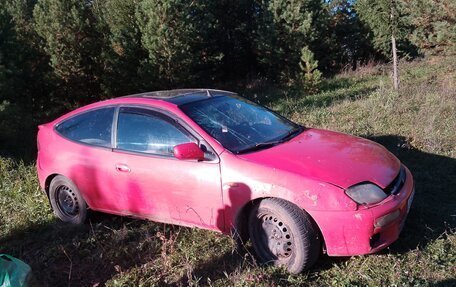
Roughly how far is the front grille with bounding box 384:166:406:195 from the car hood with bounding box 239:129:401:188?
5 cm

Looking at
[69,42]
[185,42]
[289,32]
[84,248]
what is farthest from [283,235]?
[289,32]

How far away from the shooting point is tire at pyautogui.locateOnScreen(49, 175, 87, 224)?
5.20 m

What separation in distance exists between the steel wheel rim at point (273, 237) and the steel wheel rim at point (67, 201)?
2.41 metres

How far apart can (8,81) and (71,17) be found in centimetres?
447

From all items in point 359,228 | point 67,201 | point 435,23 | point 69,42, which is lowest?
point 67,201

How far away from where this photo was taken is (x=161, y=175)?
4359 millimetres

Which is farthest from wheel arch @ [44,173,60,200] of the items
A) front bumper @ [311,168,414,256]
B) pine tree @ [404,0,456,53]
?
pine tree @ [404,0,456,53]

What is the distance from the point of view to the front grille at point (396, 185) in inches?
150

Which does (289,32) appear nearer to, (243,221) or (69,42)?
(69,42)

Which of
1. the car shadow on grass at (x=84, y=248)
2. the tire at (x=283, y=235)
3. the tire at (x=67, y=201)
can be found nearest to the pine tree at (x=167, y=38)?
the tire at (x=67, y=201)

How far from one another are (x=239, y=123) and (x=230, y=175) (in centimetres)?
80

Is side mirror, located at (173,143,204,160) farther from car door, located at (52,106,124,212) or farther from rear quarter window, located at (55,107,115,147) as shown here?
rear quarter window, located at (55,107,115,147)

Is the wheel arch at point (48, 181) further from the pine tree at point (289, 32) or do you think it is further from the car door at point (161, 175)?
the pine tree at point (289, 32)

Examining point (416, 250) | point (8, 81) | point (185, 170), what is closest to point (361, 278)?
point (416, 250)
